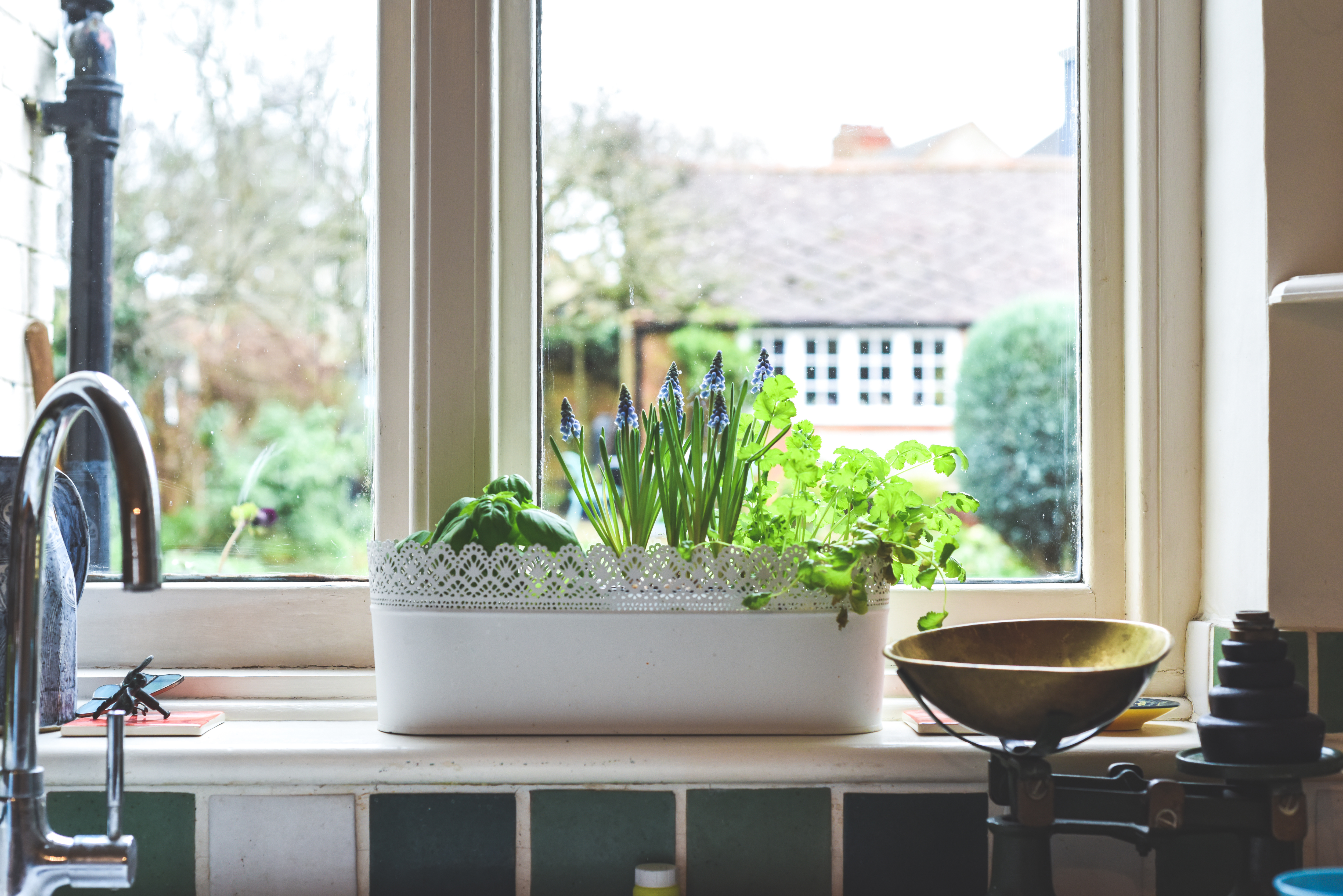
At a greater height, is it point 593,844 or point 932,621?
point 932,621

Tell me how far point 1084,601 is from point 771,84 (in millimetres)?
725

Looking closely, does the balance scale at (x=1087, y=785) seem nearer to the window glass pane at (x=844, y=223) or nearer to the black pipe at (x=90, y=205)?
the window glass pane at (x=844, y=223)

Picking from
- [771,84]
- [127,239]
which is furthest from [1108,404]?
[127,239]

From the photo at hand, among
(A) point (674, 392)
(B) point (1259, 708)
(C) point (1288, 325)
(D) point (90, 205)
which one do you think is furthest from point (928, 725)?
(D) point (90, 205)

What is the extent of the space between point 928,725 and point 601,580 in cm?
37

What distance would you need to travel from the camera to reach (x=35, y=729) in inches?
33.8

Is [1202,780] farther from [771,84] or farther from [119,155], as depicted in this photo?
[119,155]

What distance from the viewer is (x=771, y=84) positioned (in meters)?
1.35

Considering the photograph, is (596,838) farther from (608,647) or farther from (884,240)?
(884,240)

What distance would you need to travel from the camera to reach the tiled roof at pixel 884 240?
134cm

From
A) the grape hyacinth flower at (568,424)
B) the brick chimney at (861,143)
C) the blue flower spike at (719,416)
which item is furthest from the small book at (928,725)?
the brick chimney at (861,143)

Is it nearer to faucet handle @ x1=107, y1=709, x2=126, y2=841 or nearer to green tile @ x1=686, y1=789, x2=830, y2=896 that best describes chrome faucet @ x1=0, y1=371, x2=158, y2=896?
faucet handle @ x1=107, y1=709, x2=126, y2=841

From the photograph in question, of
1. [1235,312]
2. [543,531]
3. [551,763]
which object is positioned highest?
[1235,312]

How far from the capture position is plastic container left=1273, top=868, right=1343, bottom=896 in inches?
33.2
